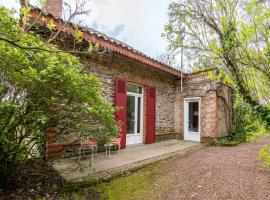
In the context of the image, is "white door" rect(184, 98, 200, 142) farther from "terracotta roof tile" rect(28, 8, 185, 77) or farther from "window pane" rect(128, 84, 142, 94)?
"window pane" rect(128, 84, 142, 94)

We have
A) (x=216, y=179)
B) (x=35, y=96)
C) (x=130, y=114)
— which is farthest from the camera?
(x=130, y=114)

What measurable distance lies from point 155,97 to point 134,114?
4.41 ft

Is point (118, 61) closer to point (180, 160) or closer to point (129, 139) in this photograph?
point (129, 139)

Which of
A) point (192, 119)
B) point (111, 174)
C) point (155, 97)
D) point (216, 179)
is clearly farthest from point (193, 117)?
point (111, 174)

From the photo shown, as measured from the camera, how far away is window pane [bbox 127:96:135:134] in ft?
23.9

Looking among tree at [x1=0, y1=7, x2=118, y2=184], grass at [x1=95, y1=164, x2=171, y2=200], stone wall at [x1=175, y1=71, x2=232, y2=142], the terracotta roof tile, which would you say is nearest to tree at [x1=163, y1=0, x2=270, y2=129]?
tree at [x1=0, y1=7, x2=118, y2=184]

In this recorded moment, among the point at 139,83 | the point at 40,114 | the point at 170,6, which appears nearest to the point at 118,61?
the point at 139,83

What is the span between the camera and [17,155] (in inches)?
136

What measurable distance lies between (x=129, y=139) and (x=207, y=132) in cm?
370

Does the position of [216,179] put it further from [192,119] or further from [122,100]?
[192,119]

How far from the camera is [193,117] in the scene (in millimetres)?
9164

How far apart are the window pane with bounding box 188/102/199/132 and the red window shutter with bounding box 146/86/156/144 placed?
2244 millimetres

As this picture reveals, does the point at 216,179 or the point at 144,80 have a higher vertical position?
the point at 144,80

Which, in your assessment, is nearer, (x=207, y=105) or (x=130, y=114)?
(x=130, y=114)
